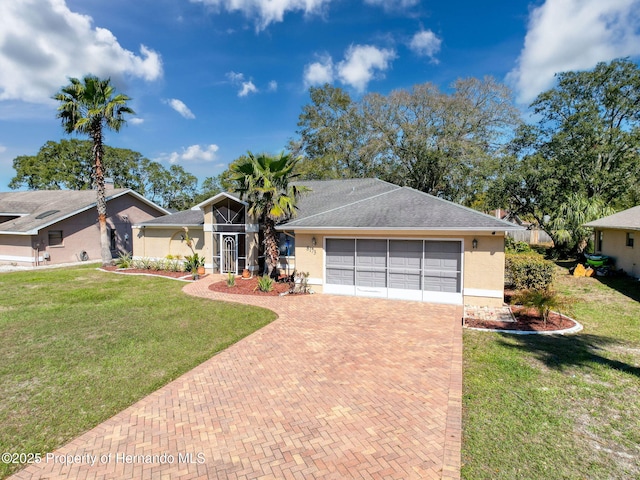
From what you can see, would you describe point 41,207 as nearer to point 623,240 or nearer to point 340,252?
point 340,252

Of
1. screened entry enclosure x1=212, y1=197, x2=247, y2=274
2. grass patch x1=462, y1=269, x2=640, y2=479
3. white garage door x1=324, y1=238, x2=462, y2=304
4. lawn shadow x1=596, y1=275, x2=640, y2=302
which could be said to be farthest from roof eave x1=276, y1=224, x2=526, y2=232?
lawn shadow x1=596, y1=275, x2=640, y2=302

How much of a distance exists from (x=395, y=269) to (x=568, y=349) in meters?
6.29

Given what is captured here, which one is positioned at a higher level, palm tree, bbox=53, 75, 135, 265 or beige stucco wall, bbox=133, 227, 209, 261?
palm tree, bbox=53, 75, 135, 265

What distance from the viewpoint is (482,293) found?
12070 millimetres

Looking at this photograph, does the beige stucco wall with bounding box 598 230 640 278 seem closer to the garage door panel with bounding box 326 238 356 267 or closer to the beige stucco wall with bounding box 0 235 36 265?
the garage door panel with bounding box 326 238 356 267

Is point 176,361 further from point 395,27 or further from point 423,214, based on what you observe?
point 395,27

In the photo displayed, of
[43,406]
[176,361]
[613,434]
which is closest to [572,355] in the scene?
[613,434]

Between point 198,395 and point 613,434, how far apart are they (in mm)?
6774

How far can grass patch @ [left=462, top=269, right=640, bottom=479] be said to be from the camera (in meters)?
4.29

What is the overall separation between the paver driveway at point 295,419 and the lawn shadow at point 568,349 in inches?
65.3

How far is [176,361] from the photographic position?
7.54 m

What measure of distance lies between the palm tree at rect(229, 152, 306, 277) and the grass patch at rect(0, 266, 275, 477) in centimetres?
467

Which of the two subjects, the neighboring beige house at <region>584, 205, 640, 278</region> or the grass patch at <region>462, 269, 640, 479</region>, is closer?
the grass patch at <region>462, 269, 640, 479</region>

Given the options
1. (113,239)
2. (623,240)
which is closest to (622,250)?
(623,240)
